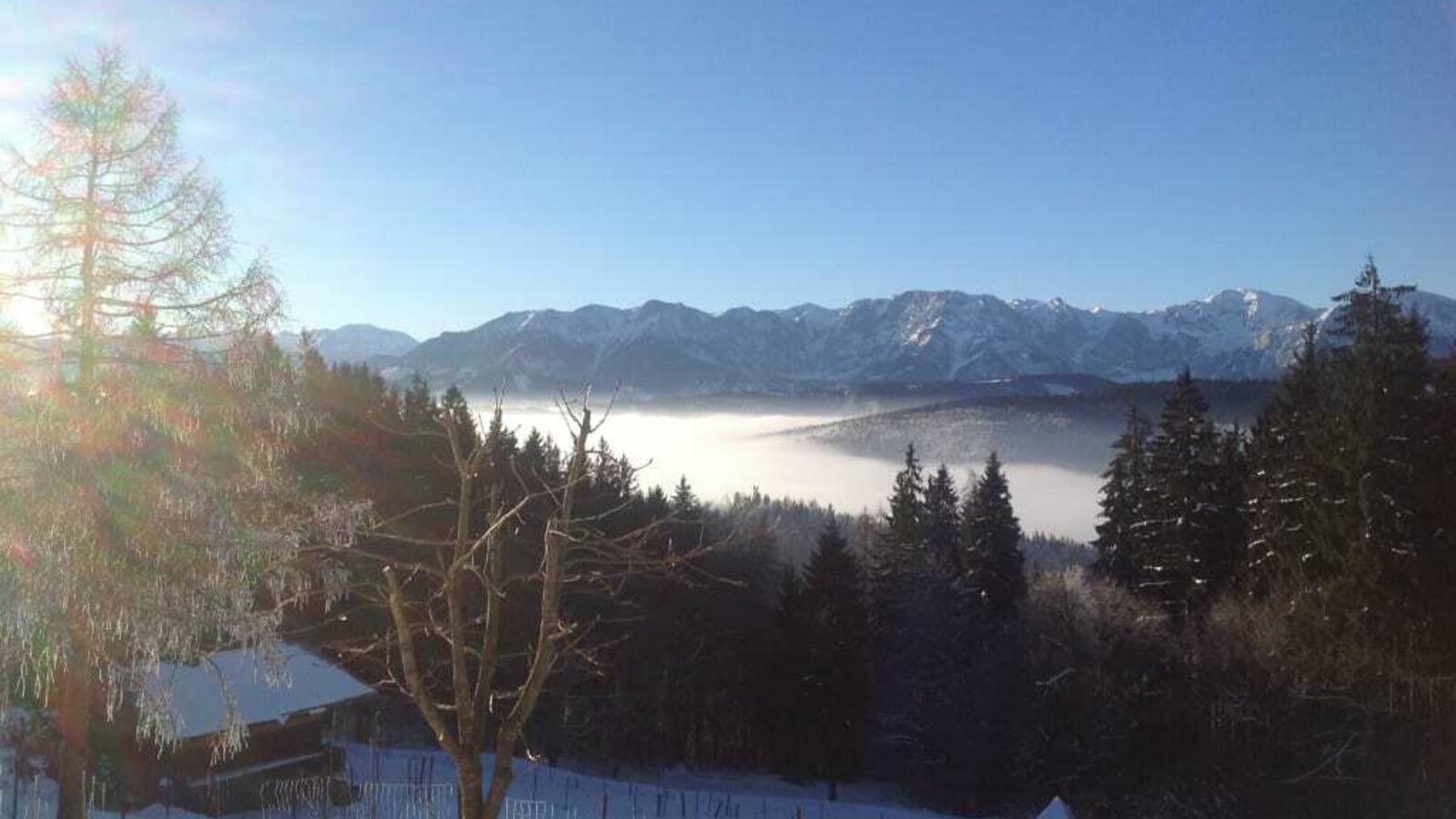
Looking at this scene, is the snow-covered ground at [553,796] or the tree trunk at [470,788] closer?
the tree trunk at [470,788]

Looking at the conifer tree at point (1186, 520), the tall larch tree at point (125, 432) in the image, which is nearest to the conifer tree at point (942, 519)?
the conifer tree at point (1186, 520)

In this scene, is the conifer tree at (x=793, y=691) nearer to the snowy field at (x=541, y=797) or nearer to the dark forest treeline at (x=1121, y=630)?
the dark forest treeline at (x=1121, y=630)

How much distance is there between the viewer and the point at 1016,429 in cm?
13975

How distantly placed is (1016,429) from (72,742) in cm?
13935

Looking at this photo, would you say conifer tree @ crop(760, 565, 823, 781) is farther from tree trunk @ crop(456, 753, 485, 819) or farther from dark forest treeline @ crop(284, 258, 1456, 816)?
tree trunk @ crop(456, 753, 485, 819)

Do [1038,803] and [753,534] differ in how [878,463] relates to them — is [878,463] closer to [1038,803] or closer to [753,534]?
[1038,803]

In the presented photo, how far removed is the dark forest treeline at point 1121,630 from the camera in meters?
21.9

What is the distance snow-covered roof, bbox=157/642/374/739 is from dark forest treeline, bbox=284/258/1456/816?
51.1 inches

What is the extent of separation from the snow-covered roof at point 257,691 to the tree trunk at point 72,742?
512 cm

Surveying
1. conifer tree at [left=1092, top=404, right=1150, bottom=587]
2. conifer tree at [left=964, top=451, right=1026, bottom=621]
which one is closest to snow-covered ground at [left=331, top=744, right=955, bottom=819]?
conifer tree at [left=964, top=451, right=1026, bottom=621]

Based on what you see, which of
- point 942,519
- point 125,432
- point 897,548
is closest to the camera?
point 125,432

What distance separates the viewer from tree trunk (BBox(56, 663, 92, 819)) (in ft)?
31.9

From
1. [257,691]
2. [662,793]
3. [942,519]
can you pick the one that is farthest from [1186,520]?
[257,691]

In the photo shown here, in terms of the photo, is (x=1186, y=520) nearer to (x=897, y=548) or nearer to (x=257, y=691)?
(x=897, y=548)
